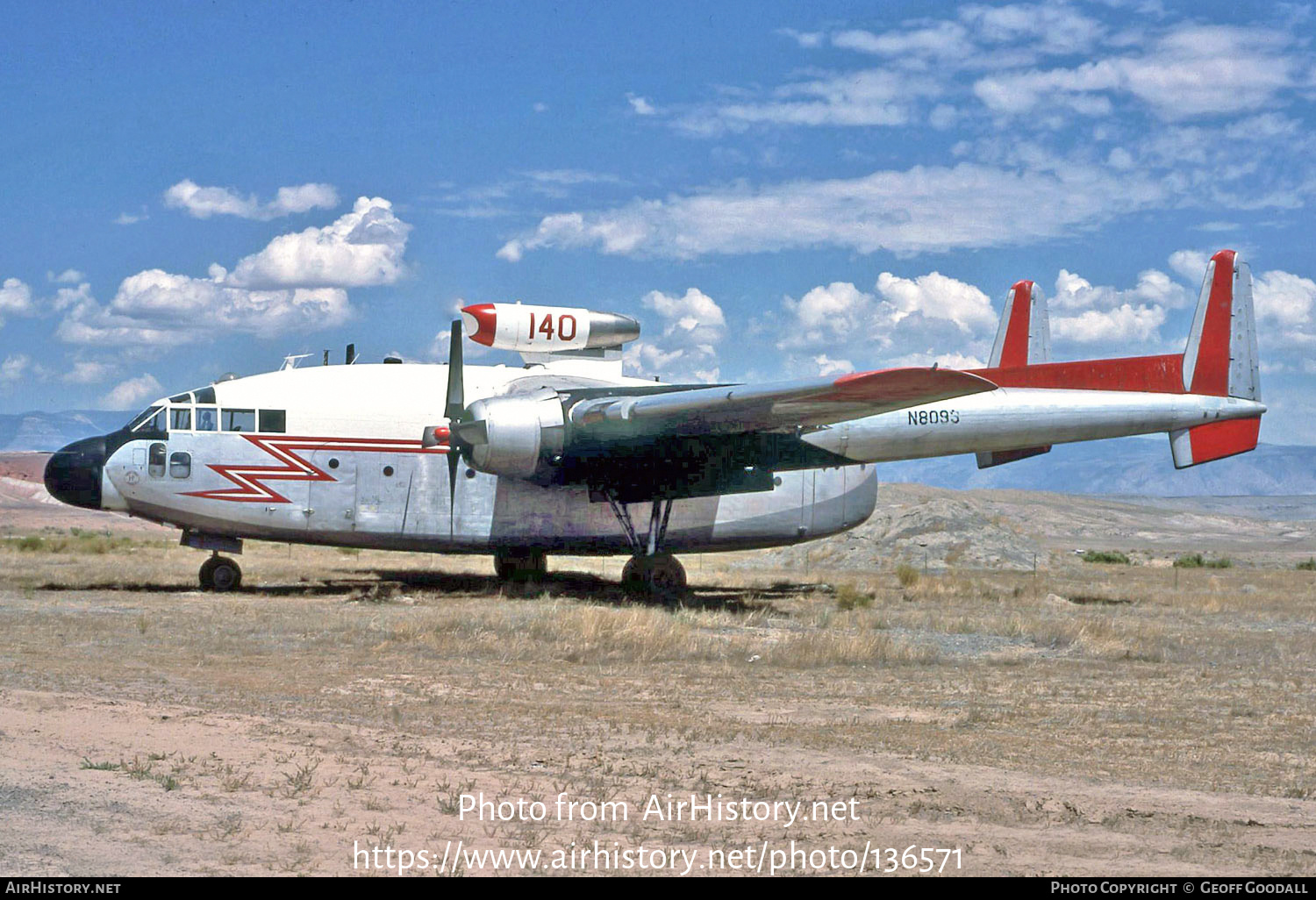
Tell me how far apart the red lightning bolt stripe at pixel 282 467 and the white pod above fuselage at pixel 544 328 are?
86.5 inches

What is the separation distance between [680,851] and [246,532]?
55.4 feet

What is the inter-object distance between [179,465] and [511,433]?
5927mm

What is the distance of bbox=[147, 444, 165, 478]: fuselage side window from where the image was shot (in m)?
21.3

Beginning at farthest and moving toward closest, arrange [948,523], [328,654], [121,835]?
[948,523] → [328,654] → [121,835]

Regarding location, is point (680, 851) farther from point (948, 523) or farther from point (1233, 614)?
point (948, 523)

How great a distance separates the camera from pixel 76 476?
2109cm

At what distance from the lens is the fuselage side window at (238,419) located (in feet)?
71.6

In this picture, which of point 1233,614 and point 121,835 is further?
point 1233,614

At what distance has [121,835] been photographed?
22.0 feet

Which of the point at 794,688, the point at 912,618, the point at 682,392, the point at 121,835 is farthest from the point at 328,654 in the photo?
the point at 912,618

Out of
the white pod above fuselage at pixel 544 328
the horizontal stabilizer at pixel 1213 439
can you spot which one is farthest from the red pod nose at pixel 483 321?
the horizontal stabilizer at pixel 1213 439

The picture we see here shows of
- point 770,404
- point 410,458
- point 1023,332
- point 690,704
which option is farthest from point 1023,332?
point 690,704

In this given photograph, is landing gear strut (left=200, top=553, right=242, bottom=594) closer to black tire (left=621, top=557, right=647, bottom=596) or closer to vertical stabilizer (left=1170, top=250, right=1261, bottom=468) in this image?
black tire (left=621, top=557, right=647, bottom=596)

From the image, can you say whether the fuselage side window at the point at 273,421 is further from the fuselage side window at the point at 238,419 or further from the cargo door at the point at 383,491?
the cargo door at the point at 383,491
